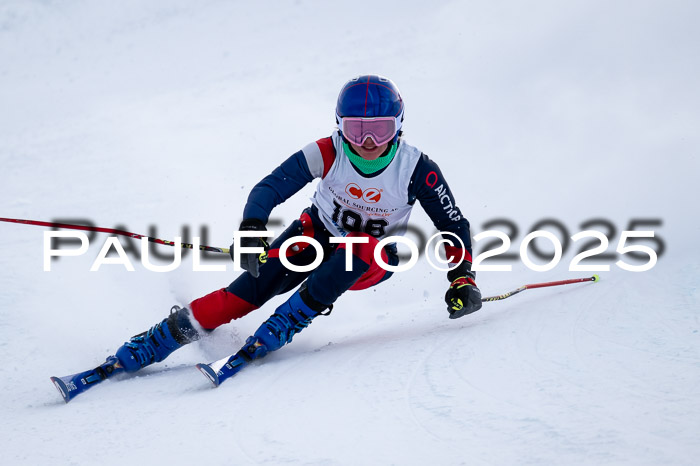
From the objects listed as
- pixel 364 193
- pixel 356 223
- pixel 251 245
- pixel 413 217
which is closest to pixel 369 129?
pixel 364 193

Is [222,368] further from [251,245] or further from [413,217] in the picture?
[413,217]

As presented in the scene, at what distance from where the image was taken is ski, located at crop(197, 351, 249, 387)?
2382 millimetres

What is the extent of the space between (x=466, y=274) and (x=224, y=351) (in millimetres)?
1254

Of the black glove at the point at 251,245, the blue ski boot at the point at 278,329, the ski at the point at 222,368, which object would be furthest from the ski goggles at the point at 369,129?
the ski at the point at 222,368

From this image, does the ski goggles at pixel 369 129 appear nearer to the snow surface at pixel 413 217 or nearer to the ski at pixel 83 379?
the snow surface at pixel 413 217

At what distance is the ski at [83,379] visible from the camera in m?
2.39

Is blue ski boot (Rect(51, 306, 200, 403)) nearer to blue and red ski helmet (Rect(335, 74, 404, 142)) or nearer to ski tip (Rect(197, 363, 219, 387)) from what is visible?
ski tip (Rect(197, 363, 219, 387))

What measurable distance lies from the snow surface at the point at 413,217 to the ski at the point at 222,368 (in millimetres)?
55

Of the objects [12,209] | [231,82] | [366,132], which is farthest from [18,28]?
[366,132]

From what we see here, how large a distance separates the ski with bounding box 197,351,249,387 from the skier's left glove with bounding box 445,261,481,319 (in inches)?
37.3

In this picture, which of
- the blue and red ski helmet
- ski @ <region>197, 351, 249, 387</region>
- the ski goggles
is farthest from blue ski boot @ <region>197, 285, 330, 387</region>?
the blue and red ski helmet

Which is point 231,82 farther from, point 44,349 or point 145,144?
point 44,349

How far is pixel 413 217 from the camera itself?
573 centimetres

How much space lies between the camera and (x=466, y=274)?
2949mm
